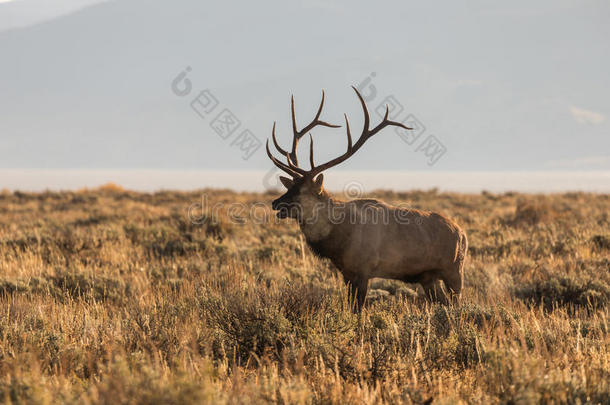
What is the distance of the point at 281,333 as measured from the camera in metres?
4.07

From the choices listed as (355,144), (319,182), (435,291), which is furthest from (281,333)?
(355,144)

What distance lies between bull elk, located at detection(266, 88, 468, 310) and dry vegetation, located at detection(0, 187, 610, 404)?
48 centimetres

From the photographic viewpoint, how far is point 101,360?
3.74m

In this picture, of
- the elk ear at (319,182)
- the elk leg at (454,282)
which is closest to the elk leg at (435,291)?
the elk leg at (454,282)

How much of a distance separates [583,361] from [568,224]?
11.8m

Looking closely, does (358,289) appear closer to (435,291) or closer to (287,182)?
(435,291)

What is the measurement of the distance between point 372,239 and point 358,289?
0.62m

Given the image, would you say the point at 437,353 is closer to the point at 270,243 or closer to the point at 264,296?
the point at 264,296

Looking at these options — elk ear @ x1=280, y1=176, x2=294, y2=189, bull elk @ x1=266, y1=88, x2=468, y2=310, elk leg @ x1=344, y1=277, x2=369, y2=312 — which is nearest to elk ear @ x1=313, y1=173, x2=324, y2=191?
bull elk @ x1=266, y1=88, x2=468, y2=310

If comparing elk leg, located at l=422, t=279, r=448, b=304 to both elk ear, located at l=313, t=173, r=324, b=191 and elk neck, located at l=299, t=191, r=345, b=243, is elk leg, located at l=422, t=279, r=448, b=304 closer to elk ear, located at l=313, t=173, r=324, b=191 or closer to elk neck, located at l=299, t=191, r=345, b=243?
elk neck, located at l=299, t=191, r=345, b=243

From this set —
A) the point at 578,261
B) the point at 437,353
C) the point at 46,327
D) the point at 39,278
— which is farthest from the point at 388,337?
the point at 578,261

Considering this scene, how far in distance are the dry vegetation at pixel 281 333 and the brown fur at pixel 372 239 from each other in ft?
1.52

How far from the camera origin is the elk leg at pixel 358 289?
562 centimetres

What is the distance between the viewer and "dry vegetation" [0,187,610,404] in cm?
298
